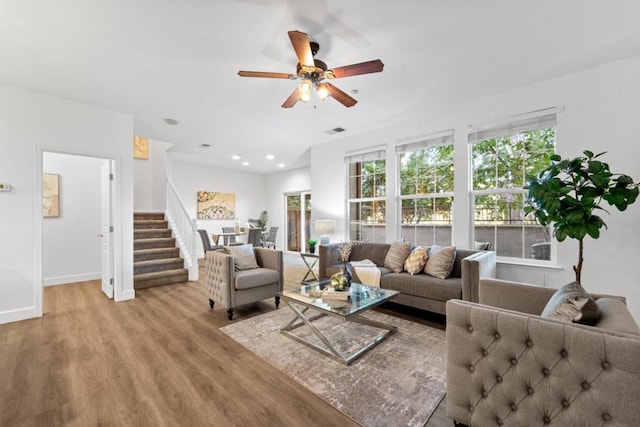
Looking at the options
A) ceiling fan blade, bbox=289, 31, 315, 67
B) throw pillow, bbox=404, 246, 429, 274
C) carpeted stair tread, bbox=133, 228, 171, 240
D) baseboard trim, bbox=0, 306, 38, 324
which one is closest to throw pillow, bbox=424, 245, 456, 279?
throw pillow, bbox=404, 246, 429, 274

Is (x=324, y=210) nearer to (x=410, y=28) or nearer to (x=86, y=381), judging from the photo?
(x=410, y=28)

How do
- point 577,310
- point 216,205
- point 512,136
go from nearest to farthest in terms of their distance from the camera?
point 577,310
point 512,136
point 216,205

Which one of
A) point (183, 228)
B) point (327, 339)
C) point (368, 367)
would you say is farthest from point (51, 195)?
point (368, 367)

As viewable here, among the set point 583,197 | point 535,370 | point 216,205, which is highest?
point 216,205

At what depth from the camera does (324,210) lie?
5875 millimetres

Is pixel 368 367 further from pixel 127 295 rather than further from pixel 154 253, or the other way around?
pixel 154 253

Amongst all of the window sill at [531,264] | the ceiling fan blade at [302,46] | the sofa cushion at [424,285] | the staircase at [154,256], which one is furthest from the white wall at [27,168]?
the window sill at [531,264]

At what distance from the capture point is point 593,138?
305cm

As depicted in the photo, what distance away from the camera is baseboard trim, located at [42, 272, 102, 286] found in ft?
15.7

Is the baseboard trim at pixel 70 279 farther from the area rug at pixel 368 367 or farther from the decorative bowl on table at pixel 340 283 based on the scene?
the decorative bowl on table at pixel 340 283

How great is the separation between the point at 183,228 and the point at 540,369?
242 inches

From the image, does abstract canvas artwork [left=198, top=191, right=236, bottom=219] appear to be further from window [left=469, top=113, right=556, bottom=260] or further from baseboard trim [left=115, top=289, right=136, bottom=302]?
window [left=469, top=113, right=556, bottom=260]

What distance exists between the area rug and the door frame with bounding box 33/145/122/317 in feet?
7.40

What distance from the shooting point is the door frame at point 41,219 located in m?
3.43
